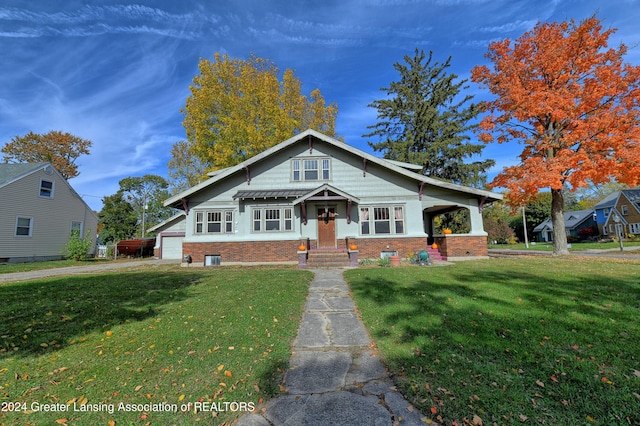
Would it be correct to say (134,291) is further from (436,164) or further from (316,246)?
(436,164)


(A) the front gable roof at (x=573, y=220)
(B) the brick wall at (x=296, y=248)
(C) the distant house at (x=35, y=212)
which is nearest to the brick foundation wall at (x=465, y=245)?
(B) the brick wall at (x=296, y=248)

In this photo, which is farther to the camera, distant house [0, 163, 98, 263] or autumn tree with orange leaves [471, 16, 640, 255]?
distant house [0, 163, 98, 263]

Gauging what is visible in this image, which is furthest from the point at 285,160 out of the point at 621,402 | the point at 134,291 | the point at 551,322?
the point at 621,402

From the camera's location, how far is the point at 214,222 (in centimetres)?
1493

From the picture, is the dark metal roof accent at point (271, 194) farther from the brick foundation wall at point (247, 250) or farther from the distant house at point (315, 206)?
the brick foundation wall at point (247, 250)

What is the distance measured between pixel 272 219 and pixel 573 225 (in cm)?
4943

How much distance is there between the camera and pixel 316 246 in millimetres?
14641

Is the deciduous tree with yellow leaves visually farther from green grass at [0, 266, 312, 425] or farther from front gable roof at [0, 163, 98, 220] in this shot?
green grass at [0, 266, 312, 425]

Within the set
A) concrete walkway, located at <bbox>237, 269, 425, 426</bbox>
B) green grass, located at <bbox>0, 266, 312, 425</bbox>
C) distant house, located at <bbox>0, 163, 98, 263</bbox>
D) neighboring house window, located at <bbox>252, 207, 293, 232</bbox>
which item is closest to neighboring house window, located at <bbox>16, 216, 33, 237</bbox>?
distant house, located at <bbox>0, 163, 98, 263</bbox>

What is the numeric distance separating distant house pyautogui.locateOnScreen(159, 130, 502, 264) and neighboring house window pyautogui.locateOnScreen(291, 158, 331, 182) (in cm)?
5

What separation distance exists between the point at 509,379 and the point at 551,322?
221 cm

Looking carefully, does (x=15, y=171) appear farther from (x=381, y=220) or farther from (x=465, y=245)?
(x=465, y=245)

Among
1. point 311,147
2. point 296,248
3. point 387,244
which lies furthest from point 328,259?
point 311,147

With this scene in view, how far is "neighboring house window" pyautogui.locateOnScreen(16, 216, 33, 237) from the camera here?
18.5 m
